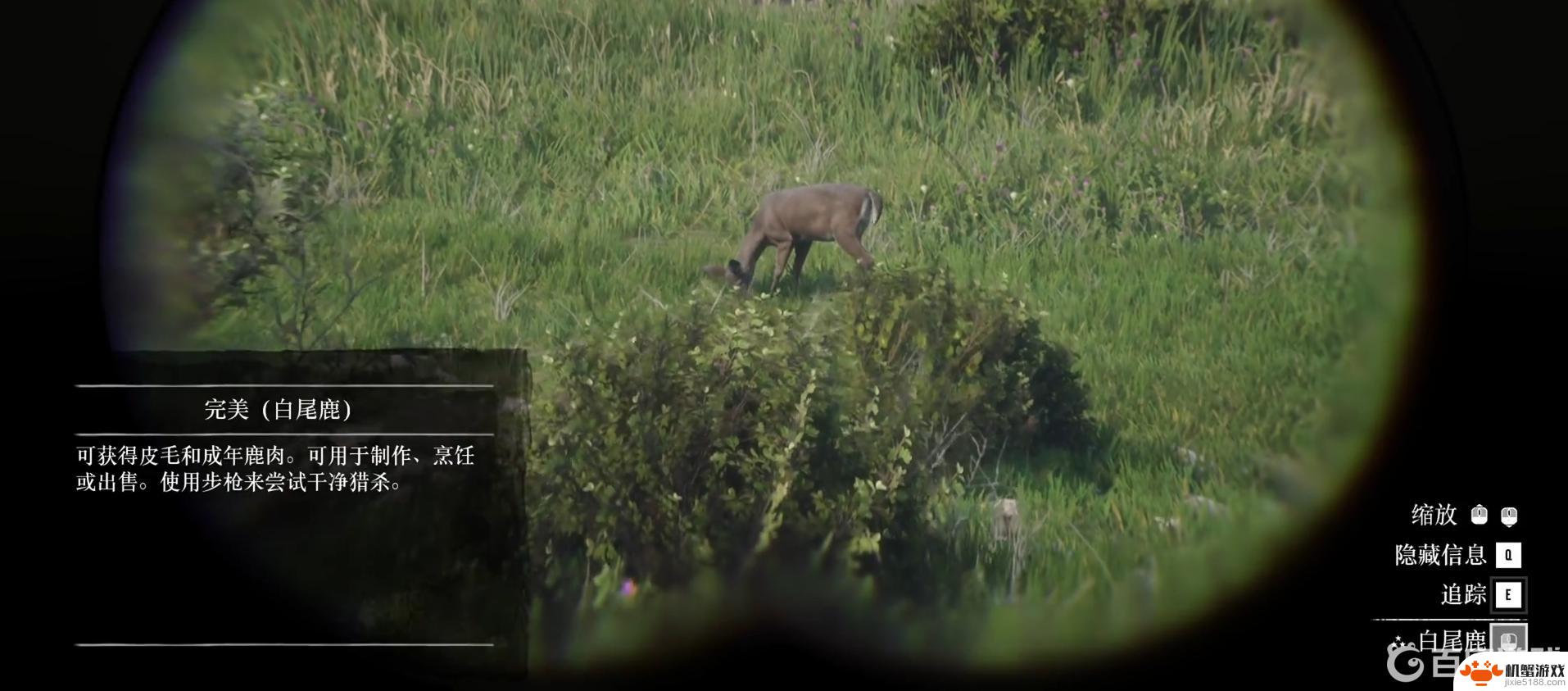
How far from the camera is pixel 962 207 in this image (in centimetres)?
871

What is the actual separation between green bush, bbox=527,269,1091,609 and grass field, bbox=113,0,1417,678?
0.37 m

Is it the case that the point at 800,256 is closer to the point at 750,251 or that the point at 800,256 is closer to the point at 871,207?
the point at 750,251

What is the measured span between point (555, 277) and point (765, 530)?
209cm

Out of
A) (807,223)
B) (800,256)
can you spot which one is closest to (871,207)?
(807,223)

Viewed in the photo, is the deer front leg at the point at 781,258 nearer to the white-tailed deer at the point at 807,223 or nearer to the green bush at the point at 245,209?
the white-tailed deer at the point at 807,223

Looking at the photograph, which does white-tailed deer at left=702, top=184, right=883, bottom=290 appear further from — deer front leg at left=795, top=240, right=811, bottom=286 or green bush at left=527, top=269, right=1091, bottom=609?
green bush at left=527, top=269, right=1091, bottom=609

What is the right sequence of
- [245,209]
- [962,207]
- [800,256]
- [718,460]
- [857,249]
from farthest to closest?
[962,207], [800,256], [857,249], [245,209], [718,460]

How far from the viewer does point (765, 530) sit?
276 inches

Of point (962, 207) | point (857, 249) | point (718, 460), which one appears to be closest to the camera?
point (718, 460)

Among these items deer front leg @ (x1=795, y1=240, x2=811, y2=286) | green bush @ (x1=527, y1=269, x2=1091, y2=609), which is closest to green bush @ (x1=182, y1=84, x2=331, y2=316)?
green bush @ (x1=527, y1=269, x2=1091, y2=609)

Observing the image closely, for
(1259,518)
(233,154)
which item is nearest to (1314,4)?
(1259,518)

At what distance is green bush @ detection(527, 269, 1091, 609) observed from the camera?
22.7 feet

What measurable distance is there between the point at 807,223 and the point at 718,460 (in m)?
1.79

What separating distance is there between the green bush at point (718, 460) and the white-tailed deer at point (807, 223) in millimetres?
1005
